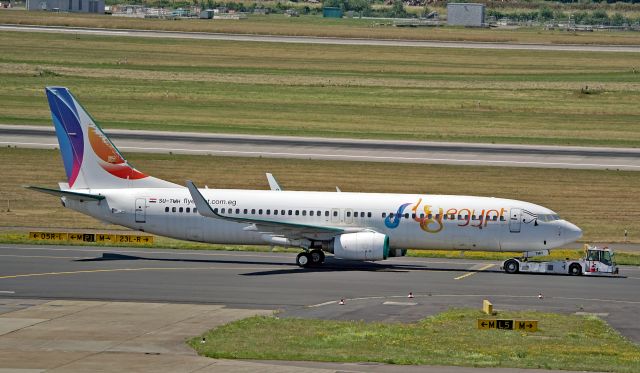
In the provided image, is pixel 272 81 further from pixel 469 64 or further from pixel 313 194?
pixel 313 194

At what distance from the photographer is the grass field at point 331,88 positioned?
109m

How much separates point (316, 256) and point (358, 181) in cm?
2393

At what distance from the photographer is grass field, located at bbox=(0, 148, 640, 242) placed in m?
76.9

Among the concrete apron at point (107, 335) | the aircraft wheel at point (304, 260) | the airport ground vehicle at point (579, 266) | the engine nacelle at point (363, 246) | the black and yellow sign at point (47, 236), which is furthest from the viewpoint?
the black and yellow sign at point (47, 236)

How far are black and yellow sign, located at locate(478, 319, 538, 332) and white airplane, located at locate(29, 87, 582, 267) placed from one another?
596 inches

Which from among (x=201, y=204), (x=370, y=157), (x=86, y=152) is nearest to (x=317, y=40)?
(x=370, y=157)

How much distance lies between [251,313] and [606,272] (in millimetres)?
21195

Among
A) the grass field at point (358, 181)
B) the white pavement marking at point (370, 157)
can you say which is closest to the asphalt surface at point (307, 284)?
the grass field at point (358, 181)

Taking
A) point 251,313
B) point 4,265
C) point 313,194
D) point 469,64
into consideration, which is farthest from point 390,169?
point 469,64

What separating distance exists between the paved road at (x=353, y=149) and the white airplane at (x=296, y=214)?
29.3 meters

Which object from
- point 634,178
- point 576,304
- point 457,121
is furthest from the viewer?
point 457,121

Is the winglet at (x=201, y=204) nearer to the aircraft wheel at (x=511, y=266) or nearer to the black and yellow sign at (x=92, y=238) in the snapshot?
the black and yellow sign at (x=92, y=238)

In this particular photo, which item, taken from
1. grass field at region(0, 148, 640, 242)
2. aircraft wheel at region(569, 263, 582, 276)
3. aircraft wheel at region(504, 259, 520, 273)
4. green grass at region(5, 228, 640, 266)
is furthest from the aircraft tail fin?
aircraft wheel at region(569, 263, 582, 276)

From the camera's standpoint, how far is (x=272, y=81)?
13500 cm
